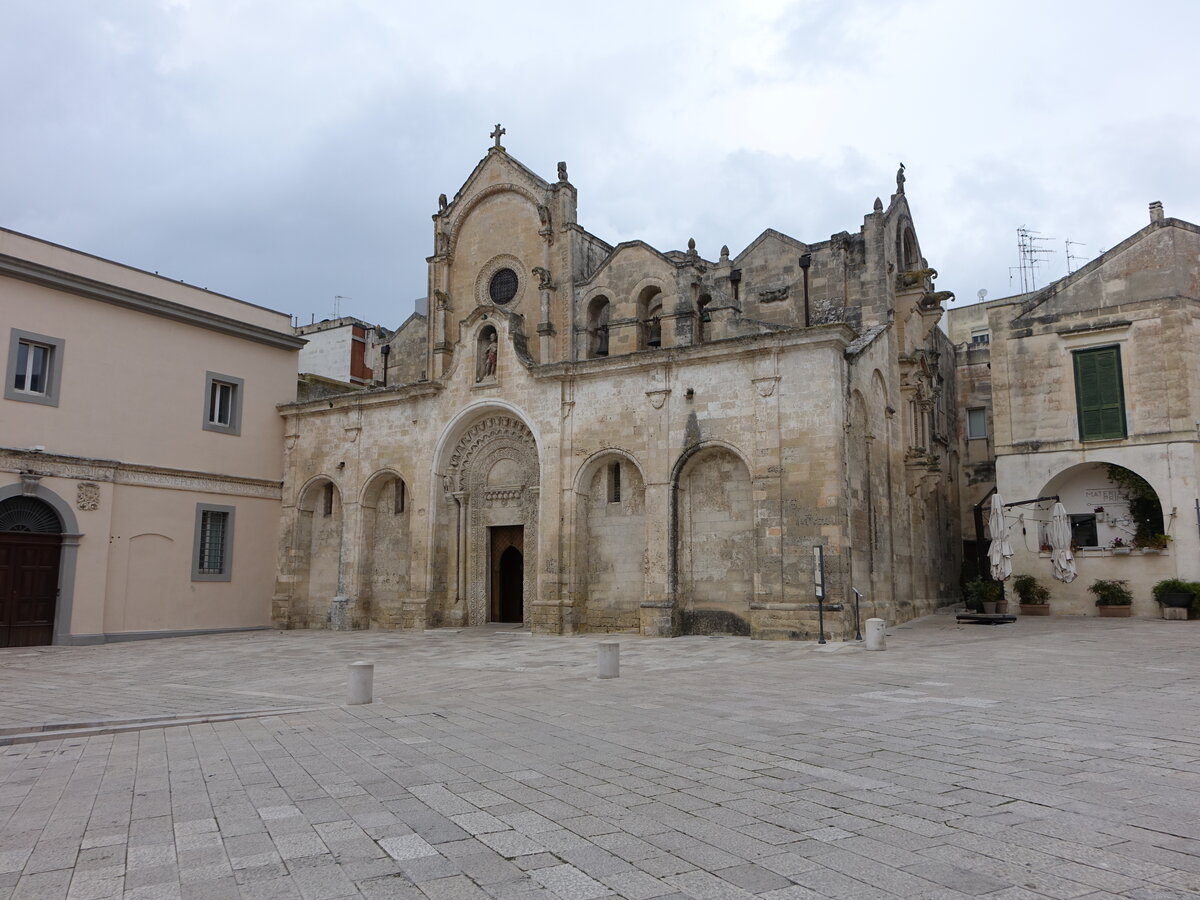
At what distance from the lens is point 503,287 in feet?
89.8

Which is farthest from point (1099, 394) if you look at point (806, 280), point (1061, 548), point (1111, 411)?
point (806, 280)

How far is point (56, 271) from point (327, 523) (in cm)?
1032

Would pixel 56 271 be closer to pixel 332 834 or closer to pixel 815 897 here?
pixel 332 834

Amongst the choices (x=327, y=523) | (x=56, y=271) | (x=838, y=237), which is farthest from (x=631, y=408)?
(x=56, y=271)

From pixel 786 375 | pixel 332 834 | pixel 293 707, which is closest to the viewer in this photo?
pixel 332 834

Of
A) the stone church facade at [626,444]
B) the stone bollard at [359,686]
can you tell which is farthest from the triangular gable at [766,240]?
the stone bollard at [359,686]

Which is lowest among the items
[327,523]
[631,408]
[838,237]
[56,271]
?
[327,523]

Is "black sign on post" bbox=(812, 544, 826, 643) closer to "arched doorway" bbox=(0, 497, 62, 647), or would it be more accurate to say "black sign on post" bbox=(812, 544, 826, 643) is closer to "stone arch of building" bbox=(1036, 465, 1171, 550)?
"stone arch of building" bbox=(1036, 465, 1171, 550)

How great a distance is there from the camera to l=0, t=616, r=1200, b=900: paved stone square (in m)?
4.42

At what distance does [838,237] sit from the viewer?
24078 millimetres

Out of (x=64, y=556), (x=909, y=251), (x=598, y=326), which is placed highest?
(x=909, y=251)

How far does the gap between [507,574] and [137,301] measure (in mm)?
12857

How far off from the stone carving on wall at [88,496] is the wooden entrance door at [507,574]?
1048 cm

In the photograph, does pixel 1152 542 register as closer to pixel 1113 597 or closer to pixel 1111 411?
pixel 1113 597
